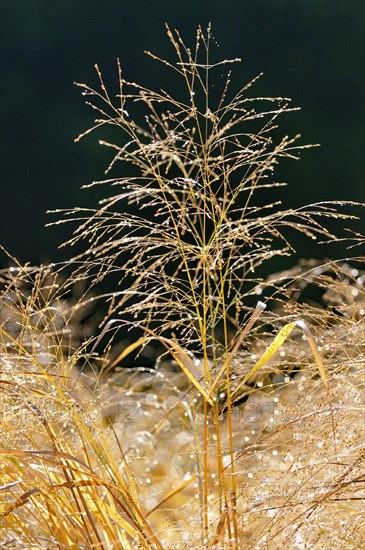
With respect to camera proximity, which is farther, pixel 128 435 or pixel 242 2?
pixel 242 2

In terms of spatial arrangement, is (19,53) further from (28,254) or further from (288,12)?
(288,12)

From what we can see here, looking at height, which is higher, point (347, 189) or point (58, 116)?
point (58, 116)

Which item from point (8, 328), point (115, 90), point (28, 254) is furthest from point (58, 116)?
point (8, 328)

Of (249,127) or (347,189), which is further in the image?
(347,189)

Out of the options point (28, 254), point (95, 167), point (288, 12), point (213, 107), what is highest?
point (288, 12)

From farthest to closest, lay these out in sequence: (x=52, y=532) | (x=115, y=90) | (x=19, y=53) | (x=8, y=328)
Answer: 1. (x=19, y=53)
2. (x=115, y=90)
3. (x=8, y=328)
4. (x=52, y=532)

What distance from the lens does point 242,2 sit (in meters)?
5.06

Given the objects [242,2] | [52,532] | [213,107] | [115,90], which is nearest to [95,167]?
[115,90]

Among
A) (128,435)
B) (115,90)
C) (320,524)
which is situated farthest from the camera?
(115,90)

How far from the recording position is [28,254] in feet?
15.6

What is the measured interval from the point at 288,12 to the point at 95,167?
5.35ft

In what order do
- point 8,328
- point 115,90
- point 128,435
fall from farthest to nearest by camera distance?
1. point 115,90
2. point 8,328
3. point 128,435

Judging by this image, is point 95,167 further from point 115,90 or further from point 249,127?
point 249,127

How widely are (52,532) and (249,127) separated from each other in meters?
3.59
